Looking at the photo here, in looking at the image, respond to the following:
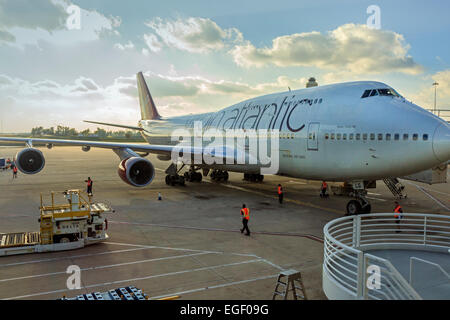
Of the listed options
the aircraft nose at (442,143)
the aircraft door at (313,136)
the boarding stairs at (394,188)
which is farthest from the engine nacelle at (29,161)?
the boarding stairs at (394,188)

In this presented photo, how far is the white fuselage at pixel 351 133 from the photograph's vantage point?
12391mm

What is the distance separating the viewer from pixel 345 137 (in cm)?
1415

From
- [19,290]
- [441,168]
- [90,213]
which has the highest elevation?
[441,168]

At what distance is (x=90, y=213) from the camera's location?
1138 cm

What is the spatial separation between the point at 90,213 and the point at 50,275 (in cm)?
285

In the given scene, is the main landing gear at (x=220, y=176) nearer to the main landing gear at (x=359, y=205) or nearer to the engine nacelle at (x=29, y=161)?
the engine nacelle at (x=29, y=161)

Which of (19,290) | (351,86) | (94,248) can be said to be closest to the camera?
(19,290)

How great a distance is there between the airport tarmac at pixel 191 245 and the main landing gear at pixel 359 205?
48.3 inches

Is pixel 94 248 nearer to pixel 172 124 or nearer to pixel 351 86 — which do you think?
pixel 351 86

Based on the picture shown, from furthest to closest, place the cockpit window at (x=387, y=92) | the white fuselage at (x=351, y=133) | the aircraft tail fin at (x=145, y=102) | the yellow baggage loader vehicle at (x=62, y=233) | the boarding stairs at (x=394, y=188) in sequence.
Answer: the aircraft tail fin at (x=145, y=102) → the boarding stairs at (x=394, y=188) → the cockpit window at (x=387, y=92) → the white fuselage at (x=351, y=133) → the yellow baggage loader vehicle at (x=62, y=233)

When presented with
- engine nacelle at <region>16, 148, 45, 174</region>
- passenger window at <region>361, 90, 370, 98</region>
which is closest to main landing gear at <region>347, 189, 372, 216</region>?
passenger window at <region>361, 90, 370, 98</region>

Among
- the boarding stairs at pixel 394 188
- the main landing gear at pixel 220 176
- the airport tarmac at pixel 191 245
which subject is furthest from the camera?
the main landing gear at pixel 220 176

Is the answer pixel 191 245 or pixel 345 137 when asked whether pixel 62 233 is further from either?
pixel 345 137
